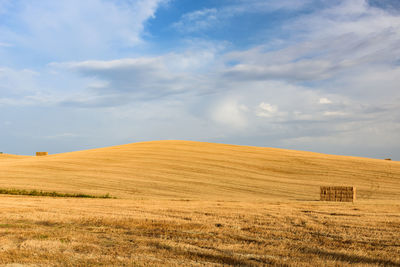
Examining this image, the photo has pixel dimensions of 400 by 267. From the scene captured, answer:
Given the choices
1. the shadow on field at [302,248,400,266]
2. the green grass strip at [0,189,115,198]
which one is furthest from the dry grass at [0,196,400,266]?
the green grass strip at [0,189,115,198]

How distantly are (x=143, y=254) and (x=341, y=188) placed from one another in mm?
18265

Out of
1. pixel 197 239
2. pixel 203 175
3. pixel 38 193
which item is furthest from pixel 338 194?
pixel 38 193

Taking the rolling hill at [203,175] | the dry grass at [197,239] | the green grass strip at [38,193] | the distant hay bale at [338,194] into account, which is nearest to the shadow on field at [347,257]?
the dry grass at [197,239]

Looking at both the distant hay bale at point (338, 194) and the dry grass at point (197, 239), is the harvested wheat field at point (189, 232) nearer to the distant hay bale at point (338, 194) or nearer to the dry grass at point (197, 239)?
the dry grass at point (197, 239)

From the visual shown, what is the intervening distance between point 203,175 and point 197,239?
2173 centimetres

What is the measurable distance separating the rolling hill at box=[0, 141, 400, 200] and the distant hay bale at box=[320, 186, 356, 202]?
1006 mm

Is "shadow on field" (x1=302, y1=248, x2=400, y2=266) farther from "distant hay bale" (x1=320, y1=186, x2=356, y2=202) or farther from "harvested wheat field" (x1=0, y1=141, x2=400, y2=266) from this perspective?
"distant hay bale" (x1=320, y1=186, x2=356, y2=202)

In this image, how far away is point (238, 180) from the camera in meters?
29.4

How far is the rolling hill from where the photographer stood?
25.0 meters

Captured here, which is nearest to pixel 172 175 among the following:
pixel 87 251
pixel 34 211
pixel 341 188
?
pixel 341 188

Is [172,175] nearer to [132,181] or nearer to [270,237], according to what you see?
[132,181]

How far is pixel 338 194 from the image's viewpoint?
75.9 ft

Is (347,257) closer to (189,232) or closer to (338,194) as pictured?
(189,232)

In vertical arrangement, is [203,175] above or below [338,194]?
above
